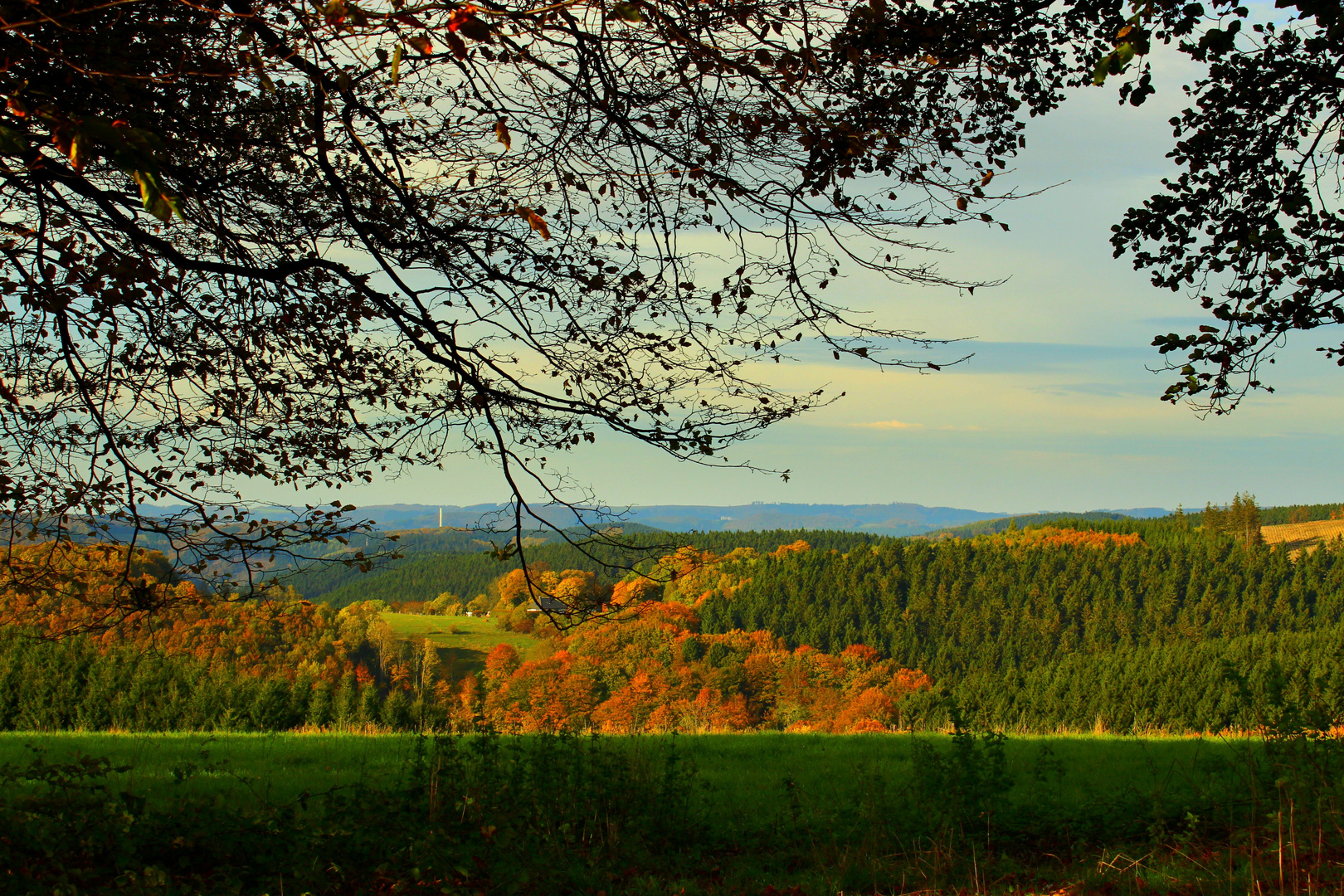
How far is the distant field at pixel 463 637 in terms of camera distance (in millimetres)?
87062

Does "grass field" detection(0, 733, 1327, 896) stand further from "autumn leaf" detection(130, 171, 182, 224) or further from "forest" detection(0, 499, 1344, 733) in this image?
"forest" detection(0, 499, 1344, 733)

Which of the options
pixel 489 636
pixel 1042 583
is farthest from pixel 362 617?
pixel 1042 583

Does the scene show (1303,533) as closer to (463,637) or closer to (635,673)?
(635,673)

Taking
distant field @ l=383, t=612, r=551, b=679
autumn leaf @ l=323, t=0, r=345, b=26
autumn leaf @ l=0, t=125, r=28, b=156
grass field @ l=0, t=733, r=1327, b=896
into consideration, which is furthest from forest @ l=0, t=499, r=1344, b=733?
autumn leaf @ l=0, t=125, r=28, b=156

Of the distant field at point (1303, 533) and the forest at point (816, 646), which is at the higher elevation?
the distant field at point (1303, 533)

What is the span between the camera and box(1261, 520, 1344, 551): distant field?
10912 centimetres

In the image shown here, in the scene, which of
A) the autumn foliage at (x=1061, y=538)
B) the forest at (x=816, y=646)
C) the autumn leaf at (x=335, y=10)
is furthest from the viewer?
the autumn foliage at (x=1061, y=538)

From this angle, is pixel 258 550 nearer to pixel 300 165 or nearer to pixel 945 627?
pixel 300 165

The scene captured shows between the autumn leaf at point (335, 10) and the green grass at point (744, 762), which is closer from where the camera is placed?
the autumn leaf at point (335, 10)

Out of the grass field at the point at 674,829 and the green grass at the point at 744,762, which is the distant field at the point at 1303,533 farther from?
the grass field at the point at 674,829

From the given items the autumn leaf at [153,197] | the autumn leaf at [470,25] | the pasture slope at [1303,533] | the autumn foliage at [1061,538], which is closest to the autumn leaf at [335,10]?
the autumn leaf at [470,25]

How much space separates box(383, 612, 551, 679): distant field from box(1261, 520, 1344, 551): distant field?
87.9 m

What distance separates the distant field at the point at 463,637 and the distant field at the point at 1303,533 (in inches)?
3461

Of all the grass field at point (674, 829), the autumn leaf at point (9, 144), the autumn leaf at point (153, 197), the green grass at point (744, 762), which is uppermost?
the autumn leaf at point (9, 144)
